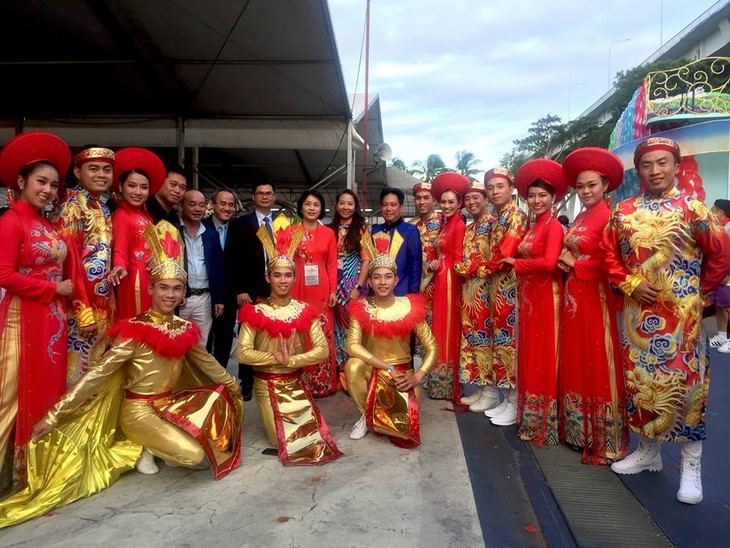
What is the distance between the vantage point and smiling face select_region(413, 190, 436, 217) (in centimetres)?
433

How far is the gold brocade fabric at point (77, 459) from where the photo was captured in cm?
234

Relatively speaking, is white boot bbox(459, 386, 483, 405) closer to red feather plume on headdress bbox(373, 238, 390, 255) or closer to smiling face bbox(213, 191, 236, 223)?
red feather plume on headdress bbox(373, 238, 390, 255)

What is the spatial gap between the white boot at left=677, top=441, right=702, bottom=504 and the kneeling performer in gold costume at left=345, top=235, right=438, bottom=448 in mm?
1399

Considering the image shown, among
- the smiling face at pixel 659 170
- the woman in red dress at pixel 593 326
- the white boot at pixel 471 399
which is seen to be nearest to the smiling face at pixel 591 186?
the woman in red dress at pixel 593 326

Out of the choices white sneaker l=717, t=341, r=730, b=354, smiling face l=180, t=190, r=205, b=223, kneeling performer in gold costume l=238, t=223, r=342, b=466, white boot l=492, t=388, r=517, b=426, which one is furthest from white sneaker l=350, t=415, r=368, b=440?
white sneaker l=717, t=341, r=730, b=354

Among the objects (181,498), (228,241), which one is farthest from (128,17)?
(181,498)

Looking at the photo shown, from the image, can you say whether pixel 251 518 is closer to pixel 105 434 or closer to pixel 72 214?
pixel 105 434

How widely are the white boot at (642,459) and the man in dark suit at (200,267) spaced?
9.15 ft

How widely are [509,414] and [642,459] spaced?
962 millimetres

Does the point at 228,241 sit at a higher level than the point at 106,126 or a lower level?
lower

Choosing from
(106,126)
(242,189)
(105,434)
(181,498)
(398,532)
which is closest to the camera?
(398,532)

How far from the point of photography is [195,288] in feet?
12.0

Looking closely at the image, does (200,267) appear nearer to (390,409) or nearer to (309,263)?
(309,263)

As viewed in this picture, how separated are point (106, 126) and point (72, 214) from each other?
550 centimetres
